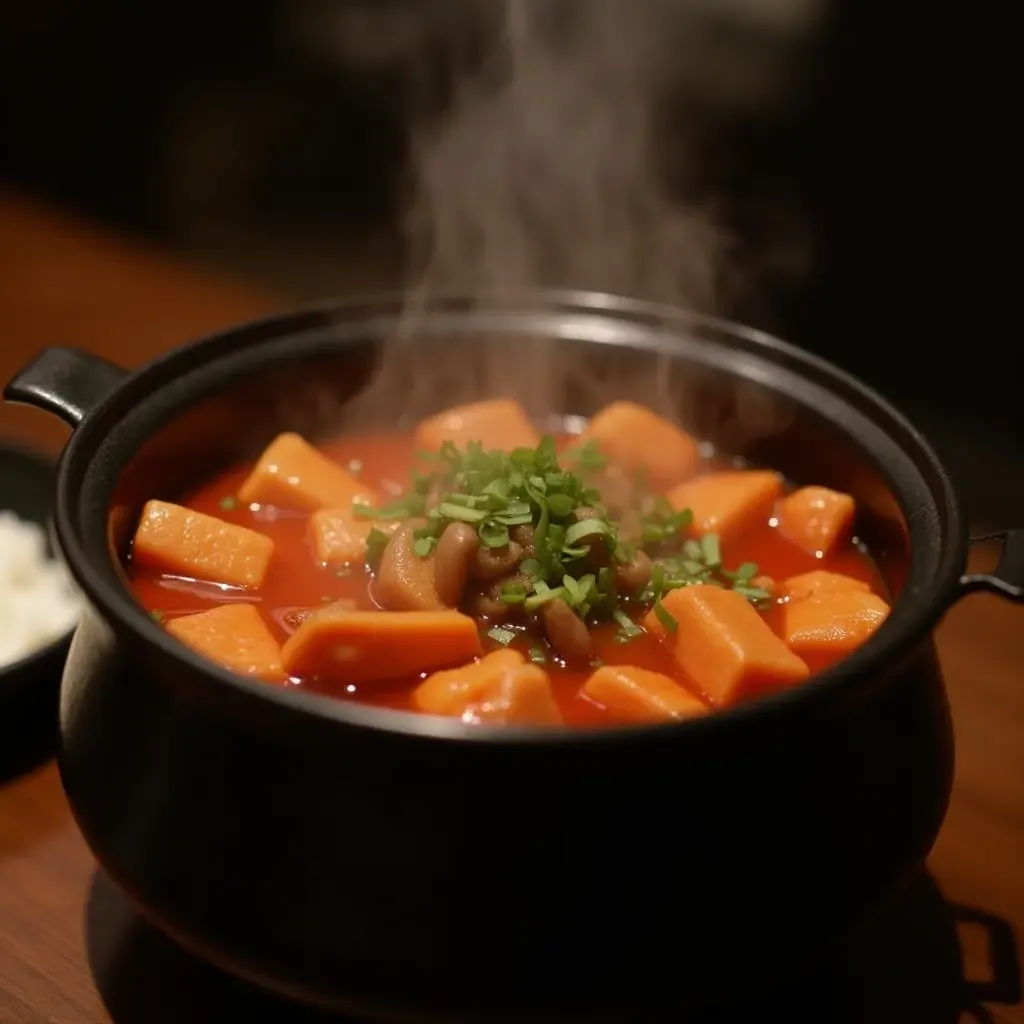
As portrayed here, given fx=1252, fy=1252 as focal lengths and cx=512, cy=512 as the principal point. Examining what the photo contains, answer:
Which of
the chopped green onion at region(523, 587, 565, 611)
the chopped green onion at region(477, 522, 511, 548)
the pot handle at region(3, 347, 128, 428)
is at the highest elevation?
the pot handle at region(3, 347, 128, 428)

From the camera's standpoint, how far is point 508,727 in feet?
3.34

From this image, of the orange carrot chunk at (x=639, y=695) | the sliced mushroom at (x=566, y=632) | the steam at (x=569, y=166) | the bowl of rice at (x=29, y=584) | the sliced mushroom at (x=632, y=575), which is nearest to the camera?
the orange carrot chunk at (x=639, y=695)

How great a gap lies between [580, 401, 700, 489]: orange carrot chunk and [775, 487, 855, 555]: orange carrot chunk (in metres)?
0.18

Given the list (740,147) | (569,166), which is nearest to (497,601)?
(740,147)

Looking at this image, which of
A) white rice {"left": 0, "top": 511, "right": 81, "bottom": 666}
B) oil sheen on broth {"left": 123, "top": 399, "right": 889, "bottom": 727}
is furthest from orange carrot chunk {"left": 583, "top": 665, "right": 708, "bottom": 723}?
white rice {"left": 0, "top": 511, "right": 81, "bottom": 666}

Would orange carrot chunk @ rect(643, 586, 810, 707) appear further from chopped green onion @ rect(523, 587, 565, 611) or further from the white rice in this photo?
the white rice

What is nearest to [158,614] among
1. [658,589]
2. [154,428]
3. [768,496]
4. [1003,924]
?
[154,428]

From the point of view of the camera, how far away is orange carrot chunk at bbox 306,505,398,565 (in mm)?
1711

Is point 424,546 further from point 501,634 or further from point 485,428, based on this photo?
point 485,428

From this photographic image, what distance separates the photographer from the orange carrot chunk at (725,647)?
4.65ft

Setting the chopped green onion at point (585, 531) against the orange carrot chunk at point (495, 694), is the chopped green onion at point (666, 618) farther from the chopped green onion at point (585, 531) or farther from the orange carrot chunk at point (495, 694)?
the orange carrot chunk at point (495, 694)

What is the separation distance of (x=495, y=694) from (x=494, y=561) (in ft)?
0.92

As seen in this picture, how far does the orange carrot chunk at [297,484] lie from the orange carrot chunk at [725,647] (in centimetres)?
52

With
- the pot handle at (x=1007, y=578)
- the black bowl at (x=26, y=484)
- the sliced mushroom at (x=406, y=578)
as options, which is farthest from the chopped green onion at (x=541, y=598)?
the black bowl at (x=26, y=484)
